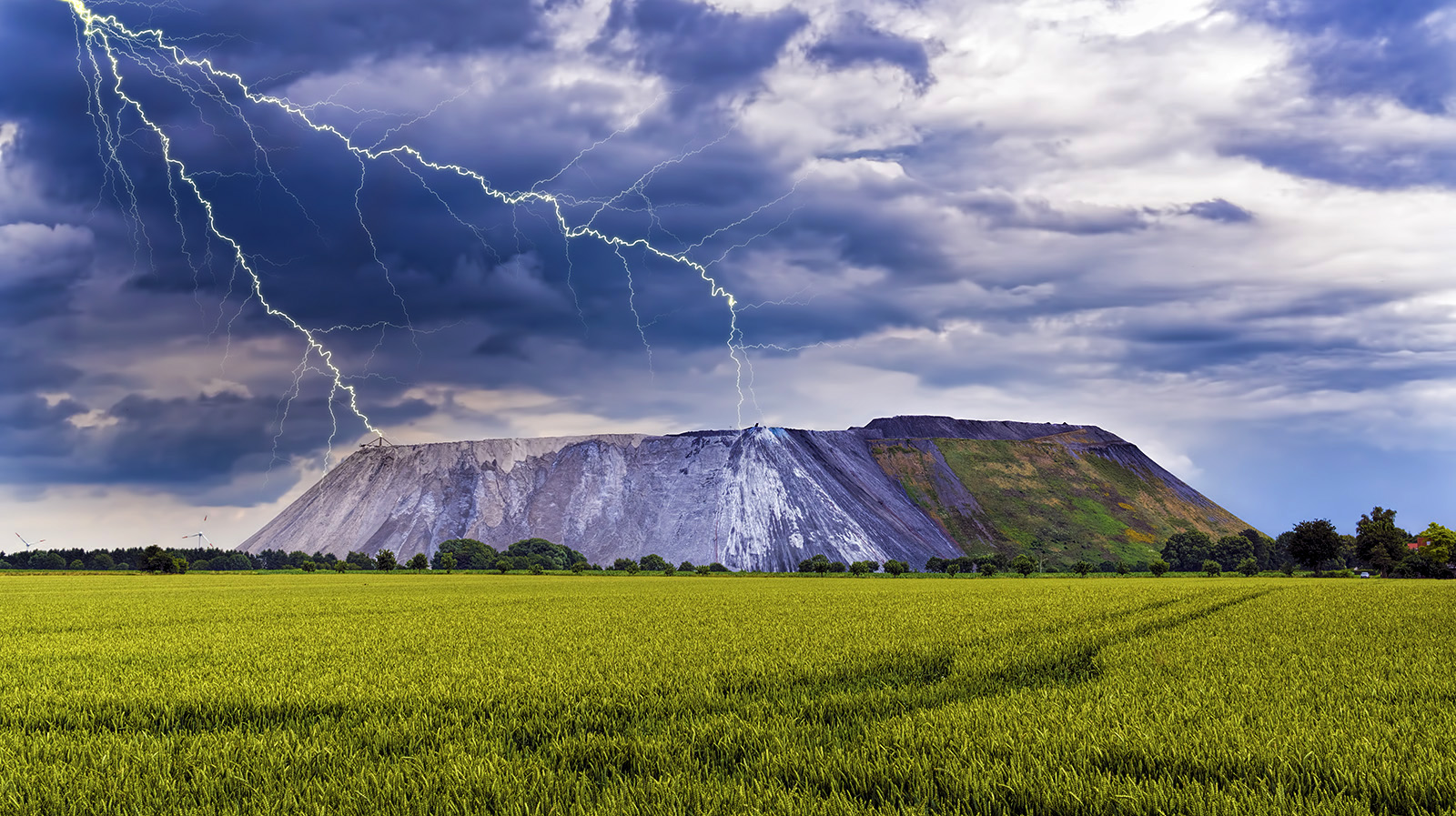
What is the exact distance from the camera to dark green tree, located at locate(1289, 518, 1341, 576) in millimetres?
120875

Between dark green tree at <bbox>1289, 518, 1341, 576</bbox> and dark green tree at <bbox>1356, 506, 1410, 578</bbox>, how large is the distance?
4.42 metres

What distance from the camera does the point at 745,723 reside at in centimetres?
915

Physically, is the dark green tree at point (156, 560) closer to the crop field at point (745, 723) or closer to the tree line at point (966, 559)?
the tree line at point (966, 559)

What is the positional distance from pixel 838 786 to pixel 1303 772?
4.28m

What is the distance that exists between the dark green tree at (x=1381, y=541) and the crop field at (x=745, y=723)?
420ft

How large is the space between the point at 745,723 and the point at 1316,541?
146383 mm

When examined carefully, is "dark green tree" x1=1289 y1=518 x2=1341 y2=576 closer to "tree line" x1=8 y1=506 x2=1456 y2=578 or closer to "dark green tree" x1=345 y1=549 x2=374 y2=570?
"tree line" x1=8 y1=506 x2=1456 y2=578

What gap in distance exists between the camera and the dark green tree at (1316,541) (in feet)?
397

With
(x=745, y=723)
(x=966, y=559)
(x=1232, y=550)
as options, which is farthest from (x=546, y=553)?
(x=745, y=723)

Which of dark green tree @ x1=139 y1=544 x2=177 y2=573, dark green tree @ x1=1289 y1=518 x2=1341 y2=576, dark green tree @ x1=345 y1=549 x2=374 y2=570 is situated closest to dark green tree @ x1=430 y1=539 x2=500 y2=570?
dark green tree @ x1=345 y1=549 x2=374 y2=570

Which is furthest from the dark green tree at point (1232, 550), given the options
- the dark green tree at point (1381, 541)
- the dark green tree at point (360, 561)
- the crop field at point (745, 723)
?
the dark green tree at point (360, 561)

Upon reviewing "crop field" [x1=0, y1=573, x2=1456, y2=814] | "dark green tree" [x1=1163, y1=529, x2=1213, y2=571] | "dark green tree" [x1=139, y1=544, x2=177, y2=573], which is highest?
"crop field" [x1=0, y1=573, x2=1456, y2=814]

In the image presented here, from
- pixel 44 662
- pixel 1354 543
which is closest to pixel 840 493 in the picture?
pixel 1354 543

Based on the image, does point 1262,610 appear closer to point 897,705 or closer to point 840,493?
point 897,705
